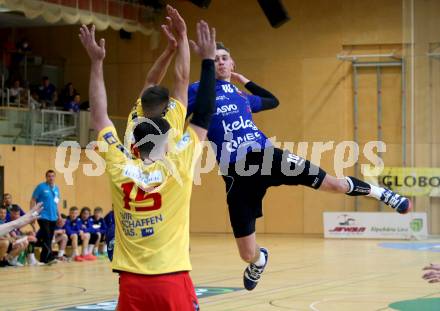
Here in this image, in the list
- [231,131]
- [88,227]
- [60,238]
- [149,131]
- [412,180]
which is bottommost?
[60,238]

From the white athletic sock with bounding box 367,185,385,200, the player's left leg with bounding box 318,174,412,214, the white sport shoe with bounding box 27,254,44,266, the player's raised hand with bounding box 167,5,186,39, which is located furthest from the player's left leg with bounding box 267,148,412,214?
the white sport shoe with bounding box 27,254,44,266

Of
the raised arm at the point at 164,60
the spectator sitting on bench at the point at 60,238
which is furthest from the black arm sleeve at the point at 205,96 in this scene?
the spectator sitting on bench at the point at 60,238

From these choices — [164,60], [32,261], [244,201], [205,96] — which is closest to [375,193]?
[244,201]

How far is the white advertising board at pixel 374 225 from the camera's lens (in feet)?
90.5

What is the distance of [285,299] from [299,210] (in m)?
19.1

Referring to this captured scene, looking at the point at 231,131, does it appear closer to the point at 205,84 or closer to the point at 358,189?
the point at 358,189

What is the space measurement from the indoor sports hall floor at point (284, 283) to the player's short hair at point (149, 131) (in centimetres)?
679

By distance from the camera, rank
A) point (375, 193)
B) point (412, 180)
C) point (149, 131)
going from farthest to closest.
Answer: point (412, 180), point (375, 193), point (149, 131)

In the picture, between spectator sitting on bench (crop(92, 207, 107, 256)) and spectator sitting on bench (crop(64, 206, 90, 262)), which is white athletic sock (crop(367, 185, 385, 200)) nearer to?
spectator sitting on bench (crop(64, 206, 90, 262))

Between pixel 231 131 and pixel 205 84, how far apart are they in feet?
14.2

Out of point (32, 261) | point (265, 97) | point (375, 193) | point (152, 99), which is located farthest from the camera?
point (32, 261)

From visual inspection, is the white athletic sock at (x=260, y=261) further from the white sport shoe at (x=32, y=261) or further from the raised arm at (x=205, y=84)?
the white sport shoe at (x=32, y=261)

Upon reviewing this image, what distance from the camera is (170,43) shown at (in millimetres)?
6855

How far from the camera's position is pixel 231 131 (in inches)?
383
